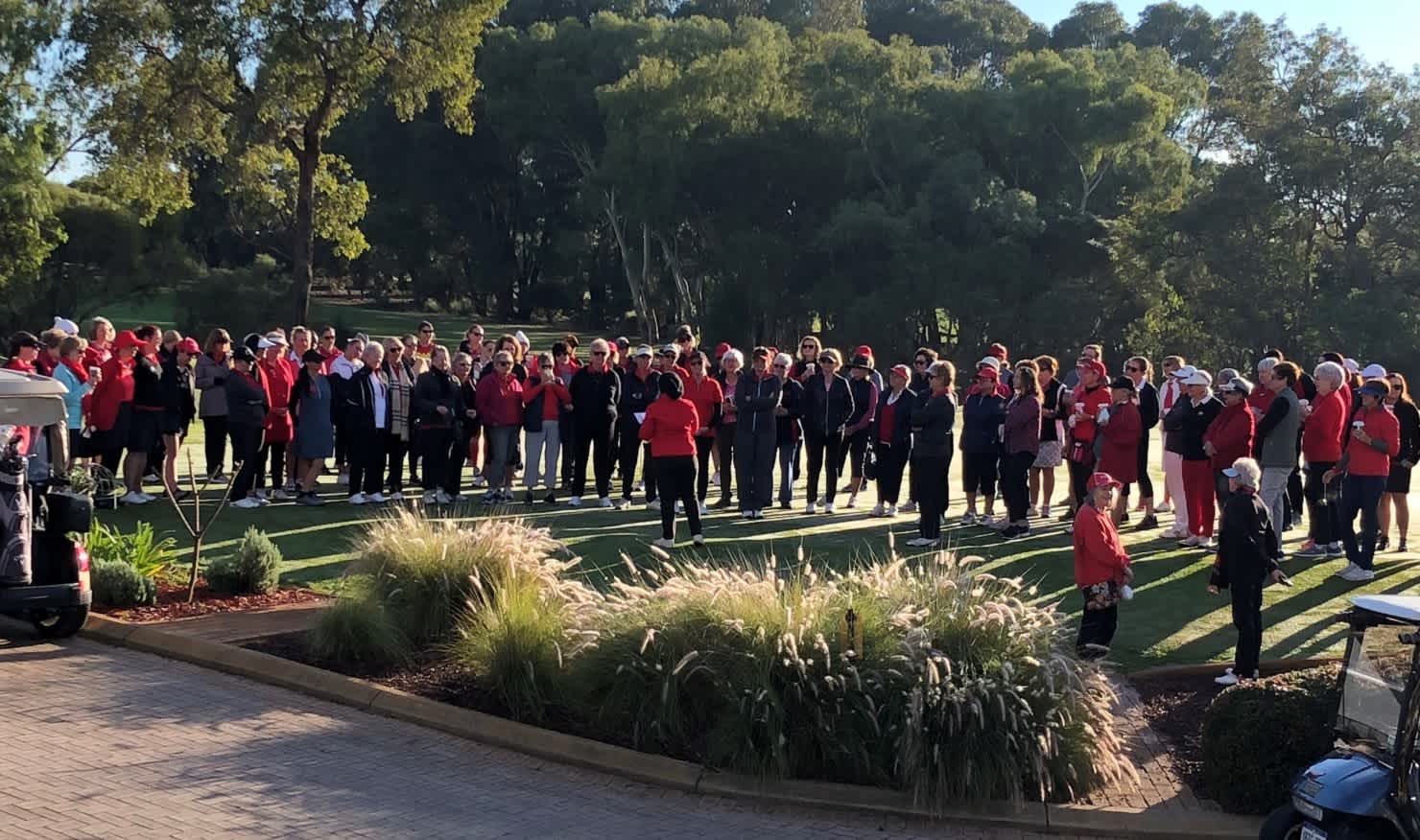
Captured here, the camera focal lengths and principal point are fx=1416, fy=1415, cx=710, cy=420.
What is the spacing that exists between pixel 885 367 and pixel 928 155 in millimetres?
7551

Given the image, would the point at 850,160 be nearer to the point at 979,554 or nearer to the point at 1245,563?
the point at 979,554

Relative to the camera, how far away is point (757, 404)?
15922 mm

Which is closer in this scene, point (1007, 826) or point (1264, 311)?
point (1007, 826)

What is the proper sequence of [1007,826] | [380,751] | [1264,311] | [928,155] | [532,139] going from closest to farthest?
[1007,826], [380,751], [1264,311], [928,155], [532,139]

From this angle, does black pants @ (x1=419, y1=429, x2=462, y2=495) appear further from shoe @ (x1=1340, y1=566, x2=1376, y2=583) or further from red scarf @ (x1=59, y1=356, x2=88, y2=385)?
shoe @ (x1=1340, y1=566, x2=1376, y2=583)

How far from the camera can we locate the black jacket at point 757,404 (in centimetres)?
1593

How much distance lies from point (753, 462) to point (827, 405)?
116cm

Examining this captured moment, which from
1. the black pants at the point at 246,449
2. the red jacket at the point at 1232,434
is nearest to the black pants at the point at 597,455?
the black pants at the point at 246,449

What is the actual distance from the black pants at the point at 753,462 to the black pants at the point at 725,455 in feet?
3.04

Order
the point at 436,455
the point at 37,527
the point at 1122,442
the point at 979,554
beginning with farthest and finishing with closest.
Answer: the point at 436,455 < the point at 1122,442 < the point at 979,554 < the point at 37,527

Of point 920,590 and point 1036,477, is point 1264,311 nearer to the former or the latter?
point 1036,477

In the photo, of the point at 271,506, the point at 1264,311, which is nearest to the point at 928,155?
the point at 1264,311

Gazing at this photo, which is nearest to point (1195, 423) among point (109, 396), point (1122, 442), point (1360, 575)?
point (1122, 442)

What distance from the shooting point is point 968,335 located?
49438 millimetres
